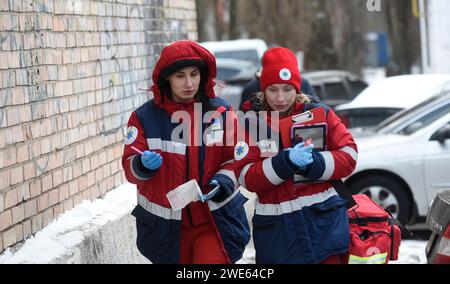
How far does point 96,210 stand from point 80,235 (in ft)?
2.39

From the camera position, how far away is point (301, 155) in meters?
4.82

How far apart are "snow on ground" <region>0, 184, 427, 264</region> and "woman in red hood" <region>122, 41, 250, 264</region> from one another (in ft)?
2.24

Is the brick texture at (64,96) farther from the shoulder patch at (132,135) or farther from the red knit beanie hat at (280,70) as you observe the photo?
the red knit beanie hat at (280,70)

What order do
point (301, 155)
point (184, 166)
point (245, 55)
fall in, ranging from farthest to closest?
1. point (245, 55)
2. point (184, 166)
3. point (301, 155)

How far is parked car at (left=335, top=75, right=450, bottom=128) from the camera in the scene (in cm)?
1279

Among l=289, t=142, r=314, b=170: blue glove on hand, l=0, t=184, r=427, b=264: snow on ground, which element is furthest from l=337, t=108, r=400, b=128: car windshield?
l=289, t=142, r=314, b=170: blue glove on hand

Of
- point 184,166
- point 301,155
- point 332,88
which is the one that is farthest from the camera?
point 332,88

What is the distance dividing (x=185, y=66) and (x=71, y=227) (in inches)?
63.3

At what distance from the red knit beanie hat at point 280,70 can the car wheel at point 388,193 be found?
5.02m

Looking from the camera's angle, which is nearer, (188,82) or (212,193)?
(212,193)

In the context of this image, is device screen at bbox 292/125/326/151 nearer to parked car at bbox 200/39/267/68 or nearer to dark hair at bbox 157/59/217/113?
dark hair at bbox 157/59/217/113

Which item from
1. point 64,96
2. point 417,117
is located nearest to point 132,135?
point 64,96

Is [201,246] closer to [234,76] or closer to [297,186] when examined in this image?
[297,186]

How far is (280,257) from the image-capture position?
16.5ft
